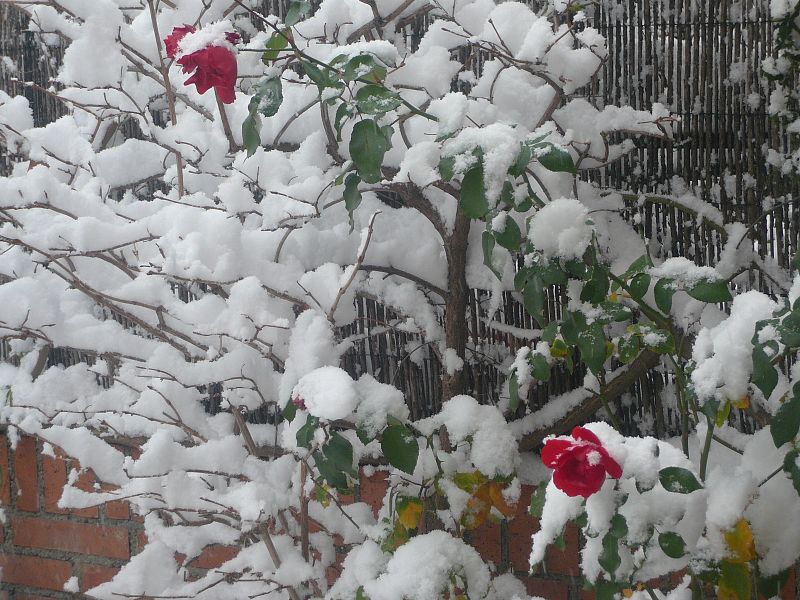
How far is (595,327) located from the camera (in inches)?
44.3

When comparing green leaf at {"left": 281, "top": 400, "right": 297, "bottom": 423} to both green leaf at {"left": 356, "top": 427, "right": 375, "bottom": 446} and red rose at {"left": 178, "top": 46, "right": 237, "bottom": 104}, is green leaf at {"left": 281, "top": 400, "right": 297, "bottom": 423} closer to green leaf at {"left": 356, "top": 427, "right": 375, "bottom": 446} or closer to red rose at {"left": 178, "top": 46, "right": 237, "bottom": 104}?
green leaf at {"left": 356, "top": 427, "right": 375, "bottom": 446}

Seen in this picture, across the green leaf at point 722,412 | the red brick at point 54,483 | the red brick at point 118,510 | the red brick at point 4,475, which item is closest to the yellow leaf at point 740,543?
the green leaf at point 722,412

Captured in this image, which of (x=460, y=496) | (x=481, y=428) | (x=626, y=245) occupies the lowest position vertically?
(x=460, y=496)

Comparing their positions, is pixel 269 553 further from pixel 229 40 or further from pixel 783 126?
pixel 783 126

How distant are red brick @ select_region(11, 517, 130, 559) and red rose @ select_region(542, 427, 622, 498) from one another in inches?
48.7

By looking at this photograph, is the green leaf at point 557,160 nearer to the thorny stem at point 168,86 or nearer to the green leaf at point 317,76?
the green leaf at point 317,76

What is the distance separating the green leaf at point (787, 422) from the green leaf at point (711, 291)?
0.52 ft

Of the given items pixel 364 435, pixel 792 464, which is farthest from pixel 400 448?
pixel 792 464

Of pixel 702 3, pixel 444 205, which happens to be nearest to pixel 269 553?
pixel 444 205

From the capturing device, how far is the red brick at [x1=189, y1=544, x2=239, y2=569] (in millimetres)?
1717

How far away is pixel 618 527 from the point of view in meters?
0.94

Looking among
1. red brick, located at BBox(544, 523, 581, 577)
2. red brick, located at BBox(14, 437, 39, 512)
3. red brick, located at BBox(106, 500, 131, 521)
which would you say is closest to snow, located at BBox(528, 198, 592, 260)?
red brick, located at BBox(544, 523, 581, 577)

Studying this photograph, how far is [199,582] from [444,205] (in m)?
0.84

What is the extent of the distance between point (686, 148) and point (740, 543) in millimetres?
670
